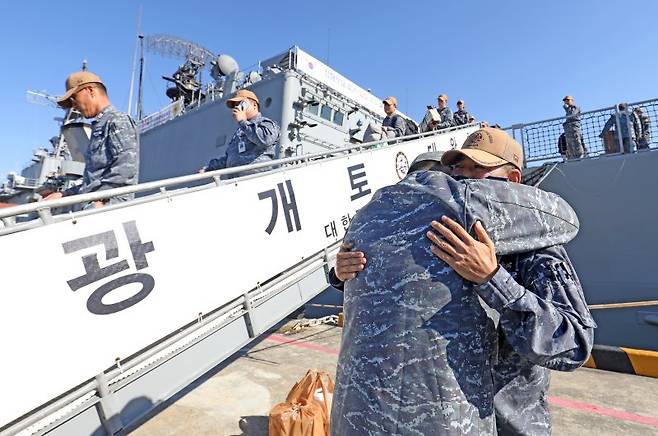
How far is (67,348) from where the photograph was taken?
174cm

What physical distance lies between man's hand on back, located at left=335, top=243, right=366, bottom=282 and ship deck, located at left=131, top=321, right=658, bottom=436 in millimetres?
3021

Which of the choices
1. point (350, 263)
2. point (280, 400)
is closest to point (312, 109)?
point (280, 400)

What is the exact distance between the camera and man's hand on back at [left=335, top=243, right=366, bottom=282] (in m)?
1.29

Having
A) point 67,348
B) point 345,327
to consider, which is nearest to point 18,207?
point 67,348

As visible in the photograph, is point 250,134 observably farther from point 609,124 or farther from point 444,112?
point 609,124

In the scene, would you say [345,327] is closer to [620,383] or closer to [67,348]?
[67,348]

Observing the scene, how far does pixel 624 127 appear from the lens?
7.00m

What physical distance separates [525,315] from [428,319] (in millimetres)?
271

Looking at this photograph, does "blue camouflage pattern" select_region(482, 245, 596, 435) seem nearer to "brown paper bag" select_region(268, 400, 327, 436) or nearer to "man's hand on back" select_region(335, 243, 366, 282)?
"man's hand on back" select_region(335, 243, 366, 282)

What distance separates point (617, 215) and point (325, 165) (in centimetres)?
579

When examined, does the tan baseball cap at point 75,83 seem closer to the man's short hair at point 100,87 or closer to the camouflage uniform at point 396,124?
the man's short hair at point 100,87

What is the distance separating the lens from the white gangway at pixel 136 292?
1646 millimetres

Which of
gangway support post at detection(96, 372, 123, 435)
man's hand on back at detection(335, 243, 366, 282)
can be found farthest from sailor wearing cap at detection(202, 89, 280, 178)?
man's hand on back at detection(335, 243, 366, 282)

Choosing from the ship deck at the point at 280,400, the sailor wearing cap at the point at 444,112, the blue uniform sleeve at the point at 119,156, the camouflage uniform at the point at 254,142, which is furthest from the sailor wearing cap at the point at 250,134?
the sailor wearing cap at the point at 444,112
